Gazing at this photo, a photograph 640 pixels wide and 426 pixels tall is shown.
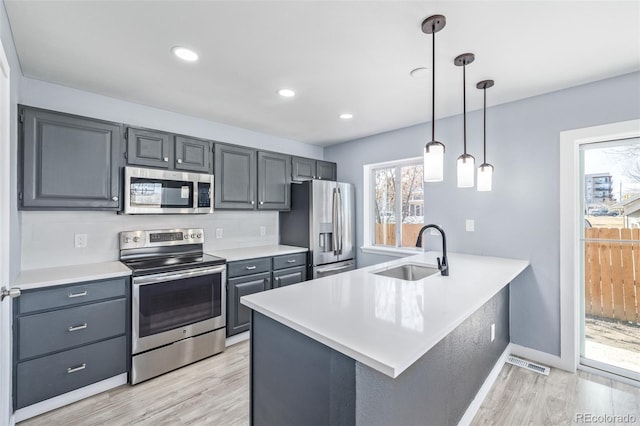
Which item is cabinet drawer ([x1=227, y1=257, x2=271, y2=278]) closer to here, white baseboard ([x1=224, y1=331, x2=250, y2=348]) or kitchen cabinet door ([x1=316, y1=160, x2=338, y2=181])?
white baseboard ([x1=224, y1=331, x2=250, y2=348])

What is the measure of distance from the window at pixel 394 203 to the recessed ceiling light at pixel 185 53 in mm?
2543

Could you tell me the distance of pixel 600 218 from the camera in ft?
7.98

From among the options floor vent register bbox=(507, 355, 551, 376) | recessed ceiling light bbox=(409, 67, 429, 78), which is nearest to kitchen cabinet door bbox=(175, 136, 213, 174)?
recessed ceiling light bbox=(409, 67, 429, 78)

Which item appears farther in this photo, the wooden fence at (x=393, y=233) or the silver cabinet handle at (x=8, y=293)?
the wooden fence at (x=393, y=233)

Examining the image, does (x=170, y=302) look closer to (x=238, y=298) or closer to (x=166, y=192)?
(x=238, y=298)

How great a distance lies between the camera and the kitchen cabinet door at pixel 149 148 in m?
2.56

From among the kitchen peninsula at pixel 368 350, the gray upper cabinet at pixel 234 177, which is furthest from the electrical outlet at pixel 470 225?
the gray upper cabinet at pixel 234 177

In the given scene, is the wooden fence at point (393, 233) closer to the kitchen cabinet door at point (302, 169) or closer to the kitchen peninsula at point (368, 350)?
the kitchen cabinet door at point (302, 169)

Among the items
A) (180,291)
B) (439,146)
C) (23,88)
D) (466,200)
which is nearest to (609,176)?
(466,200)

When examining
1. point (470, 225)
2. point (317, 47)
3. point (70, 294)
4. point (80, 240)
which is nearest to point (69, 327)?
point (70, 294)

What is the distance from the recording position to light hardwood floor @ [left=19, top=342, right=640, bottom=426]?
1.91m

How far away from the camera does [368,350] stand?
1.00 m

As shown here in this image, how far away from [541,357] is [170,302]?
10.7 ft

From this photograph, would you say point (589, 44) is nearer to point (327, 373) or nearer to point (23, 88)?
point (327, 373)
